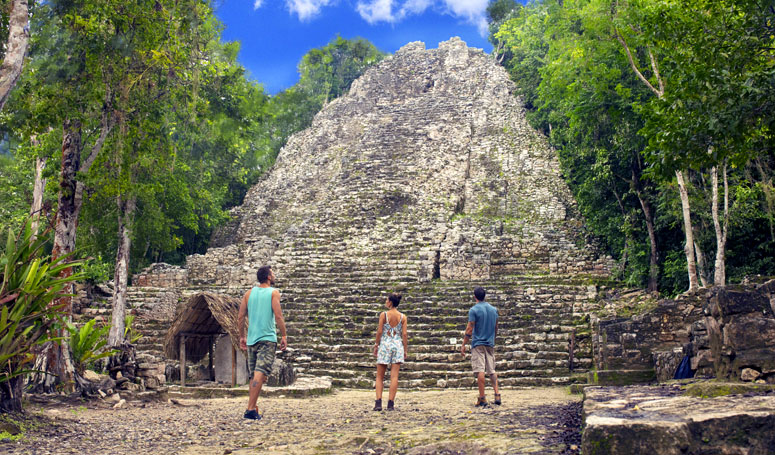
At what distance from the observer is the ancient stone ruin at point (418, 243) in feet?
37.3

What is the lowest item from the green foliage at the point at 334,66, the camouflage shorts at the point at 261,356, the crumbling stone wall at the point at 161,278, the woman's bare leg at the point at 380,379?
the woman's bare leg at the point at 380,379

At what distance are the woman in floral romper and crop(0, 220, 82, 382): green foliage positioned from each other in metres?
2.91

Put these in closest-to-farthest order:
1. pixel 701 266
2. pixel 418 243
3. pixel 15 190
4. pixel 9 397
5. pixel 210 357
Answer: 1. pixel 9 397
2. pixel 210 357
3. pixel 701 266
4. pixel 418 243
5. pixel 15 190

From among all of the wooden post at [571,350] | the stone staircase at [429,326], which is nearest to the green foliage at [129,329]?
the stone staircase at [429,326]

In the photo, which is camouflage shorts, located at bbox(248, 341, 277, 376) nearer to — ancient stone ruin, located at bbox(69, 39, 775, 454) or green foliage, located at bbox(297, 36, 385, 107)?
ancient stone ruin, located at bbox(69, 39, 775, 454)

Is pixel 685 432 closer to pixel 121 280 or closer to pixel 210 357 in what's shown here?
pixel 210 357

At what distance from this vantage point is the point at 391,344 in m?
6.24

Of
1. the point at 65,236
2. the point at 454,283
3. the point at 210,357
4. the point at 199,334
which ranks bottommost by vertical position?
the point at 210,357

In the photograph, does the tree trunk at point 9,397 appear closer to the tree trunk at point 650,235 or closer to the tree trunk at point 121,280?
the tree trunk at point 121,280

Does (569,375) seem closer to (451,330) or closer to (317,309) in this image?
(451,330)

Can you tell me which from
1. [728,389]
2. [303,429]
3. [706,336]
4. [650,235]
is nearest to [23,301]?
[303,429]

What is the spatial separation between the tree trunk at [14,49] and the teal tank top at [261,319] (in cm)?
291

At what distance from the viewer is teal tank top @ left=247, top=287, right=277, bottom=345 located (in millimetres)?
5367

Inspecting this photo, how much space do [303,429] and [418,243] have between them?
12128 mm
